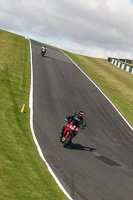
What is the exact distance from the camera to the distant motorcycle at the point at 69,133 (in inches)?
559

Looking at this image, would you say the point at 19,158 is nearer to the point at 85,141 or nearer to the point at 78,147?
the point at 78,147

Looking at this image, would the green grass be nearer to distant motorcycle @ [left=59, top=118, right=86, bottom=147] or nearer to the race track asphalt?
the race track asphalt

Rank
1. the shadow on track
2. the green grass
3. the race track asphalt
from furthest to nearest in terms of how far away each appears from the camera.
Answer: the shadow on track, the race track asphalt, the green grass

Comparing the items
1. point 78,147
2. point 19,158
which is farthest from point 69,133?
point 19,158

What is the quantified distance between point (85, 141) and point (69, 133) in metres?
2.24

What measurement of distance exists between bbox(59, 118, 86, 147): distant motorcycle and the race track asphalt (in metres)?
0.30

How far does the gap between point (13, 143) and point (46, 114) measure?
6.76 m

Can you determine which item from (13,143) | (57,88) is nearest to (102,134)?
(13,143)

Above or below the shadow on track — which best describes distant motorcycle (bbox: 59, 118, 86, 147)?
above

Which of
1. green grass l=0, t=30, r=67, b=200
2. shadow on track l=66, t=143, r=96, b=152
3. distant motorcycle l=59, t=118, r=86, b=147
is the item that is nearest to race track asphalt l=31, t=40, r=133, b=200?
shadow on track l=66, t=143, r=96, b=152

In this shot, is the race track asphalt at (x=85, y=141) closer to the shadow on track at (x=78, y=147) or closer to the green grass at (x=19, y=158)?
the shadow on track at (x=78, y=147)

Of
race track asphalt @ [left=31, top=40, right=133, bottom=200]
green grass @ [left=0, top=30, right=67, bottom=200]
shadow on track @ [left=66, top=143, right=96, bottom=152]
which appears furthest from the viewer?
shadow on track @ [left=66, top=143, right=96, bottom=152]

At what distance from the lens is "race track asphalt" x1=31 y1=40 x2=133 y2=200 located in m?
10.3

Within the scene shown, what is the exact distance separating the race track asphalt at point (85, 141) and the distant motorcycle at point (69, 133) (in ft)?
0.99
